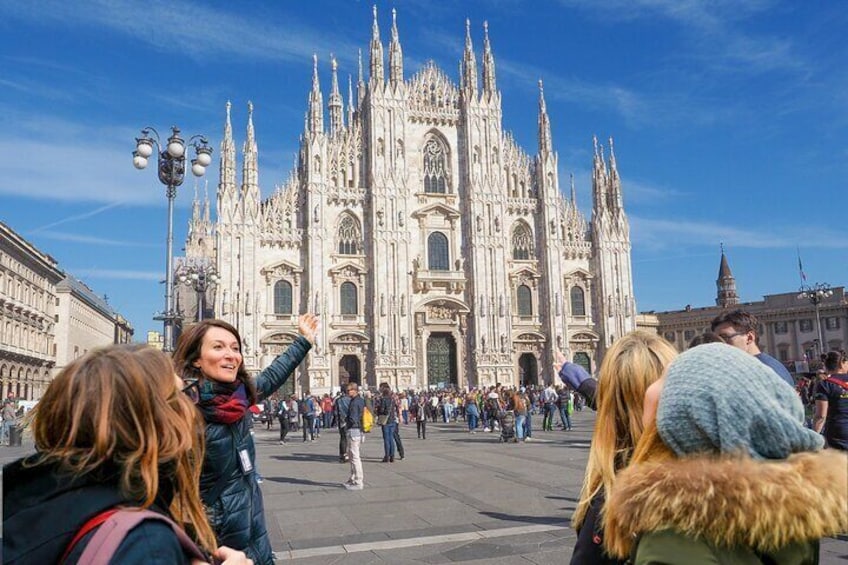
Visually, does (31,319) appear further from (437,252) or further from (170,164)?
(170,164)

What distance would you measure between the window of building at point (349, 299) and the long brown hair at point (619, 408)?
35.2 m

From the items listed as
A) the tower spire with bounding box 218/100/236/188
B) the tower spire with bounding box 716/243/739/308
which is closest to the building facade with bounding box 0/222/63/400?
the tower spire with bounding box 218/100/236/188

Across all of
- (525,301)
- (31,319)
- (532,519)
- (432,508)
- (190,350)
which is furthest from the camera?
(31,319)

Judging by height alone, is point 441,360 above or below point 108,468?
above

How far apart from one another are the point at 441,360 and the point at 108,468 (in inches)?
1480

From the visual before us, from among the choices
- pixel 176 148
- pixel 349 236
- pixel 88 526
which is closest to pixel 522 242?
pixel 349 236

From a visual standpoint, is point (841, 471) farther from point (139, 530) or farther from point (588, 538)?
point (139, 530)

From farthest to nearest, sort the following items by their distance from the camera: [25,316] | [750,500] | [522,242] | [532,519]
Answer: [25,316] → [522,242] → [532,519] → [750,500]

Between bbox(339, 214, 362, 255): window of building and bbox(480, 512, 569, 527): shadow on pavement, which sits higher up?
bbox(339, 214, 362, 255): window of building

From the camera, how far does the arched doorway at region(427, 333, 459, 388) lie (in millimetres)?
38781

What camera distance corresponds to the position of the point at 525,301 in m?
40.8

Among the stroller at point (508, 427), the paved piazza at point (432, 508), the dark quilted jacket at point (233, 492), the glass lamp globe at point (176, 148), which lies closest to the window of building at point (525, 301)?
the stroller at point (508, 427)

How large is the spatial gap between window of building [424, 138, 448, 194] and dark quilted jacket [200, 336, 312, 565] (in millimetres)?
37236

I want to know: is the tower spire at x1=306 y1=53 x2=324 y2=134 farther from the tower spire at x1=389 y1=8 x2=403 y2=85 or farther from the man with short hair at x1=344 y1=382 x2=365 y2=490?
the man with short hair at x1=344 y1=382 x2=365 y2=490
